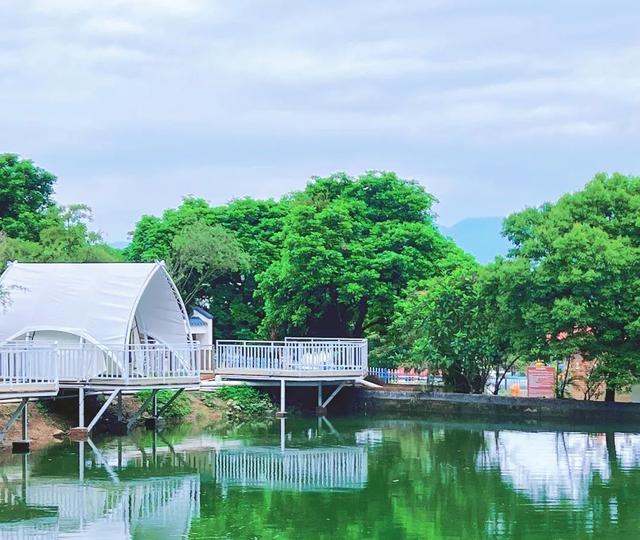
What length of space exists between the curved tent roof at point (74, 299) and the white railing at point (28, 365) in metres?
1.84

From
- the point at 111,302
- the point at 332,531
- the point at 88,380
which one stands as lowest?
the point at 332,531

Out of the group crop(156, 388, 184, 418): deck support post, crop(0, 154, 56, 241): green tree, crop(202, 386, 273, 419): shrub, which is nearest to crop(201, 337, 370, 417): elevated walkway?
crop(202, 386, 273, 419): shrub

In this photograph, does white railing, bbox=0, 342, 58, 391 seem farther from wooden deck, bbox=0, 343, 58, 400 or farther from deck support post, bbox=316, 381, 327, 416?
deck support post, bbox=316, 381, 327, 416

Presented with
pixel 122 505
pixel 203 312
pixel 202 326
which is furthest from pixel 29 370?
pixel 203 312

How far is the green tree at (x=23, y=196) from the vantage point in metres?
34.3

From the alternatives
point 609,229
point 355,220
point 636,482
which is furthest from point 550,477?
point 355,220

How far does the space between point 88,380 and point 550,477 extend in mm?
9518

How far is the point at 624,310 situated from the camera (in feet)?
82.9

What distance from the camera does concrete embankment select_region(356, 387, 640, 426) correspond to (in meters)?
26.5

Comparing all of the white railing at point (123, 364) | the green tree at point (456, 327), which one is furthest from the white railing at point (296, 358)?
the white railing at point (123, 364)

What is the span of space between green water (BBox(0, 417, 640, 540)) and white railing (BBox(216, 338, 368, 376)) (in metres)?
3.05

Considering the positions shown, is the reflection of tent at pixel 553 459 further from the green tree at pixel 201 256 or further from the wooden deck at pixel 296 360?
the green tree at pixel 201 256

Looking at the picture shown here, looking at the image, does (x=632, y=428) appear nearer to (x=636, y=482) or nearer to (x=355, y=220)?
(x=636, y=482)

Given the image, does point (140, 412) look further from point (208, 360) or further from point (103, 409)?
point (208, 360)
